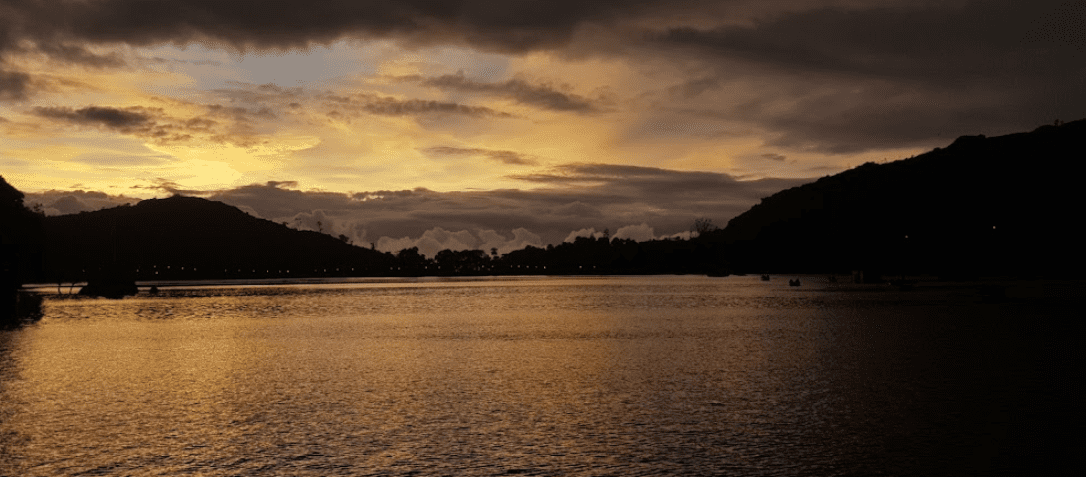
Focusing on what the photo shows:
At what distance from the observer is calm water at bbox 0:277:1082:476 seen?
22844 mm

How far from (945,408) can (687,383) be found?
36.9 ft

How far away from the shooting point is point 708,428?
27.2 m

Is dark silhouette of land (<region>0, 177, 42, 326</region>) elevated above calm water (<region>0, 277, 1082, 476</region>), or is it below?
above

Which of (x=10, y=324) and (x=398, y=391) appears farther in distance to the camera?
(x=10, y=324)

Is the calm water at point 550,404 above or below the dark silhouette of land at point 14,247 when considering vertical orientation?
below

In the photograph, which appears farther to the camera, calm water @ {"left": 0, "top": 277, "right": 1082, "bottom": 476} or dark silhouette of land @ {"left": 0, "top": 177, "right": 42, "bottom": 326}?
dark silhouette of land @ {"left": 0, "top": 177, "right": 42, "bottom": 326}

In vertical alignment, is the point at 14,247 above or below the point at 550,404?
above

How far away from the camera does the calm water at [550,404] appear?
22.8m

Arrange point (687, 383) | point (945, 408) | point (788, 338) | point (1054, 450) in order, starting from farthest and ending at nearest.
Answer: point (788, 338) → point (687, 383) → point (945, 408) → point (1054, 450)

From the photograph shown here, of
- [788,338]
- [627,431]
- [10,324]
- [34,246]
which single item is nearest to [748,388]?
[627,431]

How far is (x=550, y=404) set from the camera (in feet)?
107

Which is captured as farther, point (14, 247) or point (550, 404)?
point (14, 247)

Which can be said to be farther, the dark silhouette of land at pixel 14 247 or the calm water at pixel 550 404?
the dark silhouette of land at pixel 14 247

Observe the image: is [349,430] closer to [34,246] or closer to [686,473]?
[686,473]
